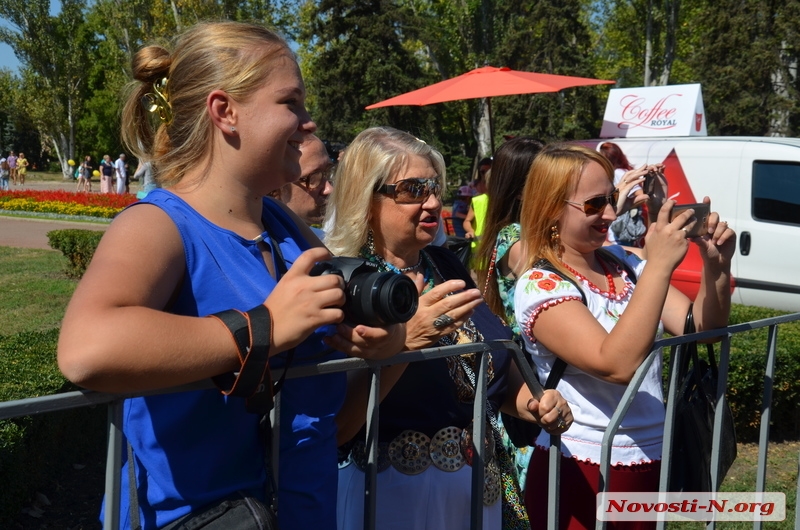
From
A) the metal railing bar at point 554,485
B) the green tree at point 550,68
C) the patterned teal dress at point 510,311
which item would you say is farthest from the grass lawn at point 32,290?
the green tree at point 550,68

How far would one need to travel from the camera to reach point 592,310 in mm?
2445

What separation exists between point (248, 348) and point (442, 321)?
61 cm

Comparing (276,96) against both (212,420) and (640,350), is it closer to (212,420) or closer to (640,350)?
(212,420)

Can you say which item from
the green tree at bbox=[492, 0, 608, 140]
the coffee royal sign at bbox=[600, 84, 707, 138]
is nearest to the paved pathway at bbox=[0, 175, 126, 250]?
the coffee royal sign at bbox=[600, 84, 707, 138]

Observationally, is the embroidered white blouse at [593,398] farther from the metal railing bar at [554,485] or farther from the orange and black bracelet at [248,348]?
the orange and black bracelet at [248,348]

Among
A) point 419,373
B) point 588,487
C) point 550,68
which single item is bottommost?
point 588,487

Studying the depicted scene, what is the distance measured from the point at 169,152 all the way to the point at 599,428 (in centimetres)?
154

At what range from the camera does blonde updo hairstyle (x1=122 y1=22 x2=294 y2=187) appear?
1.47 meters

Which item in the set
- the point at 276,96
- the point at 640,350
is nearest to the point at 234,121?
the point at 276,96

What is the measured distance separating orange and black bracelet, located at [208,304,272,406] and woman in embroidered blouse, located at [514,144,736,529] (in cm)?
121

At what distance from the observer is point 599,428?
7.88 ft

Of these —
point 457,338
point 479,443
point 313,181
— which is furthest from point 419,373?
point 313,181

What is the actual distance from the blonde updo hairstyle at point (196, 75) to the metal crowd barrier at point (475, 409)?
465mm

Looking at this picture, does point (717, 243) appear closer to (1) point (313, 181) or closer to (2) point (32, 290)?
(1) point (313, 181)
